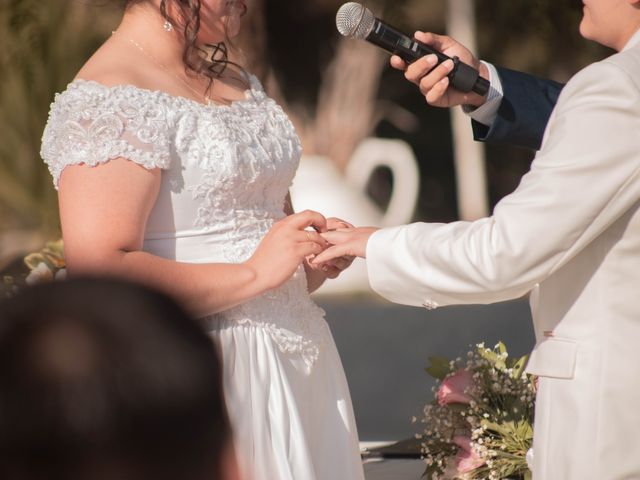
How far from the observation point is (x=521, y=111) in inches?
102

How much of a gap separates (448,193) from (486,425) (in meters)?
8.52

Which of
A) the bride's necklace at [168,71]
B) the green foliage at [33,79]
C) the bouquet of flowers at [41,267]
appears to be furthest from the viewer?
the green foliage at [33,79]

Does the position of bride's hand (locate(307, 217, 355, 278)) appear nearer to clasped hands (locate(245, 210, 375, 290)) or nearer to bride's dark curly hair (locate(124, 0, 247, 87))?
clasped hands (locate(245, 210, 375, 290))

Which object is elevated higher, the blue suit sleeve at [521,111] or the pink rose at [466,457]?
the blue suit sleeve at [521,111]

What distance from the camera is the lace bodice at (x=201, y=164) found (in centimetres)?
208

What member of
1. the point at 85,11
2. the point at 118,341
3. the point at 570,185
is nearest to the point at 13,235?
the point at 85,11

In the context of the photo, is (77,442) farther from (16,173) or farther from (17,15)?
(17,15)

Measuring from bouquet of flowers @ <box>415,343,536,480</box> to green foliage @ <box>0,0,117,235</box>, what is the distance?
5777 millimetres

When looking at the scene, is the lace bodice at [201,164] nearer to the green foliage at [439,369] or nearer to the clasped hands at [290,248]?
the clasped hands at [290,248]

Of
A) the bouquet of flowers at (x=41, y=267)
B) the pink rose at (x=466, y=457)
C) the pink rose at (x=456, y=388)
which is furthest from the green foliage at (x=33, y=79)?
the pink rose at (x=466, y=457)

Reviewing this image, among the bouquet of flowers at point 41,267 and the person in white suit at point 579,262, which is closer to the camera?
the person in white suit at point 579,262

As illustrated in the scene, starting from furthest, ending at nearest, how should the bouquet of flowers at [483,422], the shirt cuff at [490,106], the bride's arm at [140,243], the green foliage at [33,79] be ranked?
the green foliage at [33,79] → the bouquet of flowers at [483,422] → the shirt cuff at [490,106] → the bride's arm at [140,243]

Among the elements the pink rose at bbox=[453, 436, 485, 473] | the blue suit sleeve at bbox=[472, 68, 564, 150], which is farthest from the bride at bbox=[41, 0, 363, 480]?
the pink rose at bbox=[453, 436, 485, 473]

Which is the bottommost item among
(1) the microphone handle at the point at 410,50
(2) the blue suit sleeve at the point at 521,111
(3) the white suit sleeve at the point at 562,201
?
(3) the white suit sleeve at the point at 562,201
